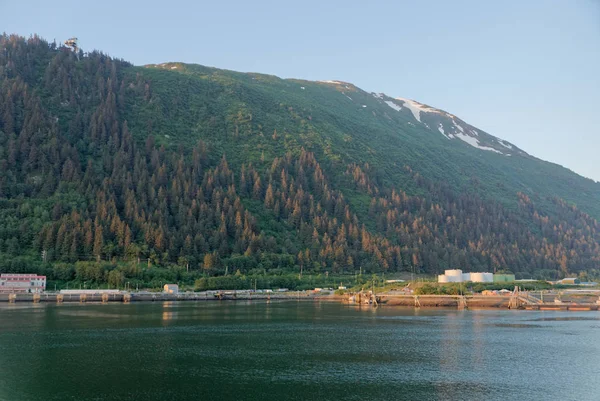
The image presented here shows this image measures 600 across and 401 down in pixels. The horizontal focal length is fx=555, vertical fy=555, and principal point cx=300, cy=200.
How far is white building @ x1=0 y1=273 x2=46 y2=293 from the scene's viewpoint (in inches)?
5187

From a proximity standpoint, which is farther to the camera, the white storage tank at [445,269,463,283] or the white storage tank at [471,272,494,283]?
the white storage tank at [471,272,494,283]

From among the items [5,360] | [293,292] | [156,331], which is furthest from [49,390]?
[293,292]

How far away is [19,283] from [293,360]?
10246cm

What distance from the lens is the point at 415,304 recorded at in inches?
5128

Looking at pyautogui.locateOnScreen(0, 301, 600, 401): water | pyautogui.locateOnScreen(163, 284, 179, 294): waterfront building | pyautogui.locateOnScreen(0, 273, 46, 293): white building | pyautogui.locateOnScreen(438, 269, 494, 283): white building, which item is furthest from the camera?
pyautogui.locateOnScreen(438, 269, 494, 283): white building

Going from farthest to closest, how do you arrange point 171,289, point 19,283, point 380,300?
point 171,289 → point 380,300 → point 19,283

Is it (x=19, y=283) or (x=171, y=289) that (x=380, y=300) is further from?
(x=19, y=283)

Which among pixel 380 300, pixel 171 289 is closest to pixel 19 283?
pixel 171 289

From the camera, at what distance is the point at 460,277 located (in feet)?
552

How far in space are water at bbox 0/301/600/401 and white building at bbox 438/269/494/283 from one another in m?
78.4

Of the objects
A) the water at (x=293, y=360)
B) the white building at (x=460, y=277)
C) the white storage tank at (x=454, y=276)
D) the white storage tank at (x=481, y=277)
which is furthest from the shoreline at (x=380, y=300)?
the white storage tank at (x=481, y=277)

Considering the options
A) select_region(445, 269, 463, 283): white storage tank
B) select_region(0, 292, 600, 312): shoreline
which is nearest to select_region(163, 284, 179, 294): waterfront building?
select_region(0, 292, 600, 312): shoreline

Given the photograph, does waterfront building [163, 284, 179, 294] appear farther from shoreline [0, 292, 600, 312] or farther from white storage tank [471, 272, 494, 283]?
white storage tank [471, 272, 494, 283]

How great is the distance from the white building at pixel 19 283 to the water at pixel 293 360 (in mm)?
51930
